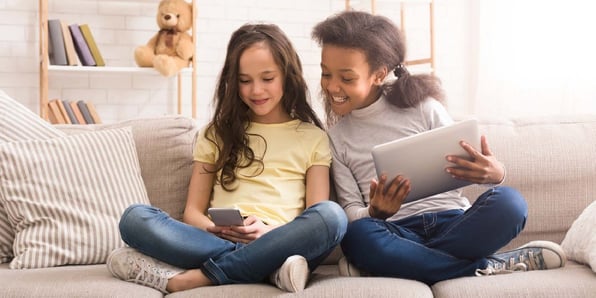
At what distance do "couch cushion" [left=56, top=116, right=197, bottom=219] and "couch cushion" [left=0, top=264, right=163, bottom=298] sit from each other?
1.33 feet

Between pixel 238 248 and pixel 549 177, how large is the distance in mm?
904

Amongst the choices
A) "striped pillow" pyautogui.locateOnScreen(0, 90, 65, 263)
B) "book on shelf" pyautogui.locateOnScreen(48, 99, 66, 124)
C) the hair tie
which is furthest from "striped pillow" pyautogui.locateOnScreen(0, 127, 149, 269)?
"book on shelf" pyautogui.locateOnScreen(48, 99, 66, 124)

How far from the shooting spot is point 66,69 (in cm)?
418

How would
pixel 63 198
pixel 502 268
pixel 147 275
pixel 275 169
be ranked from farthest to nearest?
pixel 275 169
pixel 63 198
pixel 502 268
pixel 147 275

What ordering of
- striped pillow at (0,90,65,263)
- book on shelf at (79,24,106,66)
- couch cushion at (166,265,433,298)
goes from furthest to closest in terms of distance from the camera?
book on shelf at (79,24,106,66) → striped pillow at (0,90,65,263) → couch cushion at (166,265,433,298)

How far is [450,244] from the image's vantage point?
1.92 m

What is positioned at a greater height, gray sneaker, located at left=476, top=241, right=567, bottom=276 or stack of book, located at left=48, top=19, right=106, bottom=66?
stack of book, located at left=48, top=19, right=106, bottom=66

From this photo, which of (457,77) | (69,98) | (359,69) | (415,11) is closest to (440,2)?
(415,11)

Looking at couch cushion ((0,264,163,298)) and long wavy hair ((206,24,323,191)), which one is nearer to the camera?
couch cushion ((0,264,163,298))

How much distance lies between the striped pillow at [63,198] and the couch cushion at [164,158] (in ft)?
0.31

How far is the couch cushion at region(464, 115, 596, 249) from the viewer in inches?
87.3

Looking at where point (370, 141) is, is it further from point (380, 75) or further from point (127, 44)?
point (127, 44)

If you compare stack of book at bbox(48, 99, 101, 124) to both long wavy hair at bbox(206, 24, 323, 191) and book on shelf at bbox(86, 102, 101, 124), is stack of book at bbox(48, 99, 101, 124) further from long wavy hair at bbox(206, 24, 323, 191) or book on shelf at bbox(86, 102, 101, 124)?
long wavy hair at bbox(206, 24, 323, 191)

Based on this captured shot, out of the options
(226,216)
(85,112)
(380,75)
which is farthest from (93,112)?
(226,216)
